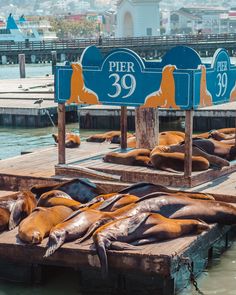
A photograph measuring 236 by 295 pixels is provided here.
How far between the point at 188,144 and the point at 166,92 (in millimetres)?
894

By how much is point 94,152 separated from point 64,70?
2591 mm

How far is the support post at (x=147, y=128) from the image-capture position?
1395 cm

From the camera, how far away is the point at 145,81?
11977 millimetres

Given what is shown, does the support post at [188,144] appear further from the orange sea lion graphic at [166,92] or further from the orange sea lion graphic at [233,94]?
the orange sea lion graphic at [233,94]

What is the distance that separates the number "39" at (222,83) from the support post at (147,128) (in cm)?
177

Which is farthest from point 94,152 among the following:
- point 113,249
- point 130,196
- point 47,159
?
point 113,249

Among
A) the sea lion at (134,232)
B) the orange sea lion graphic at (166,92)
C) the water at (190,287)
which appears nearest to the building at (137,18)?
the orange sea lion graphic at (166,92)

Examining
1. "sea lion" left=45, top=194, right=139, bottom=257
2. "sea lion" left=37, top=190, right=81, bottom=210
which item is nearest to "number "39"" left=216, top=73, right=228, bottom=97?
"sea lion" left=37, top=190, right=81, bottom=210

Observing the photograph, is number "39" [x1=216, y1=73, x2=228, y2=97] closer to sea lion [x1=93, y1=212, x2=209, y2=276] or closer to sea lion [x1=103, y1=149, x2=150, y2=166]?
sea lion [x1=103, y1=149, x2=150, y2=166]

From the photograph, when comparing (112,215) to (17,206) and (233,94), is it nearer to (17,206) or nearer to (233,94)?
(17,206)

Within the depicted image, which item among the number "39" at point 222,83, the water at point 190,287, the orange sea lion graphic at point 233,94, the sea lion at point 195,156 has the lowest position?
the water at point 190,287

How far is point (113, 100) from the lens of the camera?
12297 millimetres

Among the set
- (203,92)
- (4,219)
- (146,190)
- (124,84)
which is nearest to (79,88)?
(124,84)

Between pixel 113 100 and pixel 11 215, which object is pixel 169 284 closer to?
pixel 11 215
